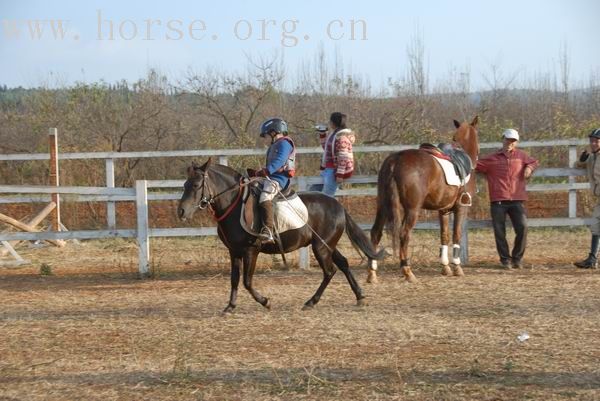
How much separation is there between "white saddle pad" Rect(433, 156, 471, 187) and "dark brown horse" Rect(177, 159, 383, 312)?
2448mm

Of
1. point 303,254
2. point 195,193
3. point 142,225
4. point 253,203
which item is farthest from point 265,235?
point 142,225

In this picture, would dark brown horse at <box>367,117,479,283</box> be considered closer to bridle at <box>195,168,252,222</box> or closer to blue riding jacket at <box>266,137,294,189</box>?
blue riding jacket at <box>266,137,294,189</box>

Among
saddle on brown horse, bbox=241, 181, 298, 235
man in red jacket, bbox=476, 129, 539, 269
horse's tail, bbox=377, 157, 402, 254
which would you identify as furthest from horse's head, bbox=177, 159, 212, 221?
man in red jacket, bbox=476, 129, 539, 269

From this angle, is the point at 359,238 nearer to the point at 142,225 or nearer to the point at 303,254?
the point at 303,254

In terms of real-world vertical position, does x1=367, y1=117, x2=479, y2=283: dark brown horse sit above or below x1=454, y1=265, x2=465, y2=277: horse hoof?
above

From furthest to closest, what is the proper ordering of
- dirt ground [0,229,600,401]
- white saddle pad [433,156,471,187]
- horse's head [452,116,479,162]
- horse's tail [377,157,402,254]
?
horse's head [452,116,479,162] → white saddle pad [433,156,471,187] → horse's tail [377,157,402,254] → dirt ground [0,229,600,401]

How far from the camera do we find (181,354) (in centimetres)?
571

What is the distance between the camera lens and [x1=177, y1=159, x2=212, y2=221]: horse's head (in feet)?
24.4

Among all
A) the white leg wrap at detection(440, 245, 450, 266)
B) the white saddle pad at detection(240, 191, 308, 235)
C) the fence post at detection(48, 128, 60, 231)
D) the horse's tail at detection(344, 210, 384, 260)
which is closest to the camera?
the white saddle pad at detection(240, 191, 308, 235)

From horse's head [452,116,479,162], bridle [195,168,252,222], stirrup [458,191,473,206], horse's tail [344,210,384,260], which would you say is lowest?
horse's tail [344,210,384,260]

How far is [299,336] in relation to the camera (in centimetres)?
654

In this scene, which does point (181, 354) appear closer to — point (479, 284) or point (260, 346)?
point (260, 346)

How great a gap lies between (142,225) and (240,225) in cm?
333

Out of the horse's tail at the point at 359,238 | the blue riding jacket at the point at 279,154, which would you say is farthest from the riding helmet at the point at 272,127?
the horse's tail at the point at 359,238
